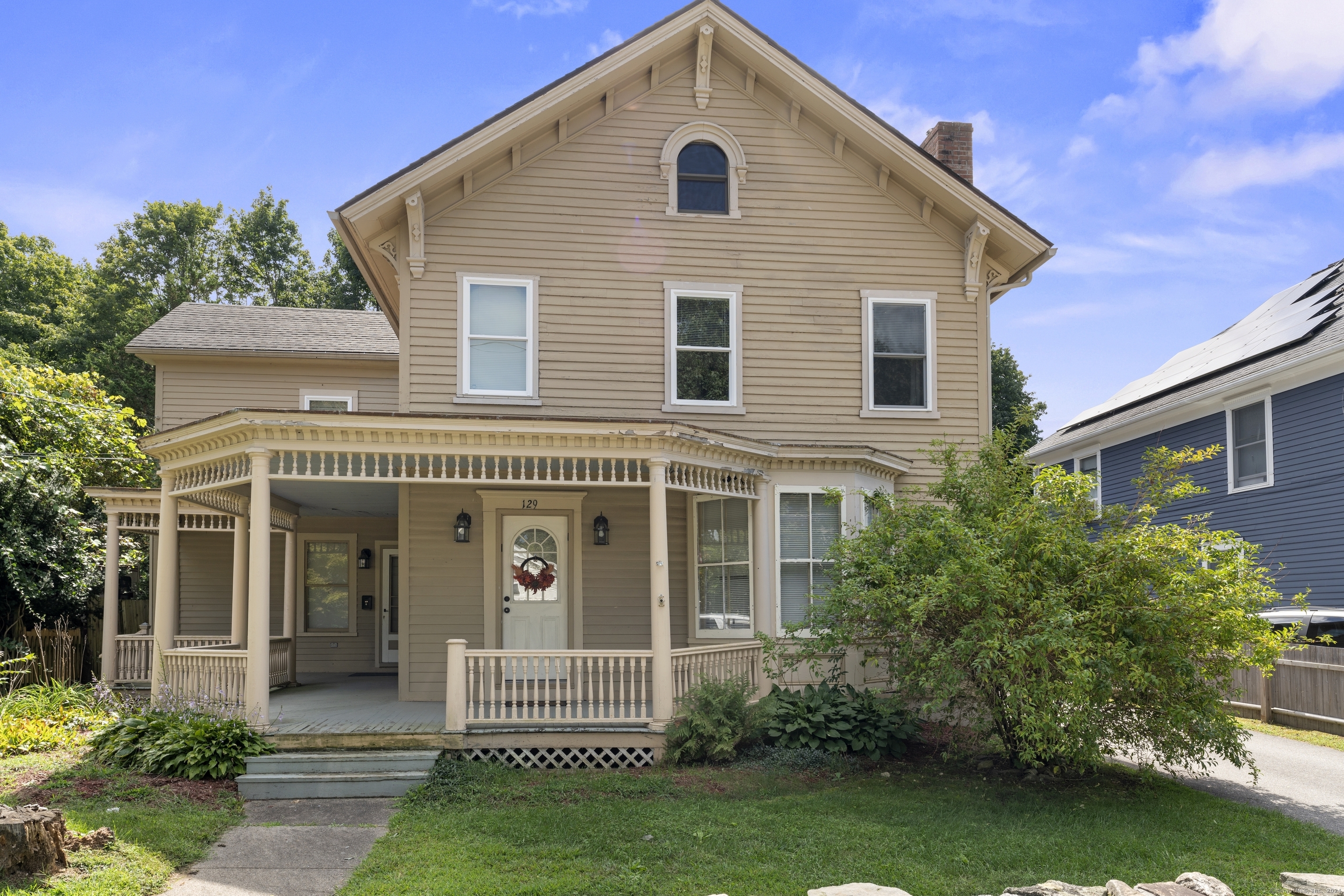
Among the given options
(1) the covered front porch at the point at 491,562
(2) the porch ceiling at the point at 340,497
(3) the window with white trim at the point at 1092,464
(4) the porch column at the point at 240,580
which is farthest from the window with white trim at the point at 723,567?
(3) the window with white trim at the point at 1092,464

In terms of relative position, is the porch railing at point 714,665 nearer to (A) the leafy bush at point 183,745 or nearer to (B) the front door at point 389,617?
(A) the leafy bush at point 183,745

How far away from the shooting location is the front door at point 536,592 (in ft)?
38.2

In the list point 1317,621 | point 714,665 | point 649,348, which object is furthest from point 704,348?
point 1317,621

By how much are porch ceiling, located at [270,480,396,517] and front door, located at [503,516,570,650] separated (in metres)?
1.67

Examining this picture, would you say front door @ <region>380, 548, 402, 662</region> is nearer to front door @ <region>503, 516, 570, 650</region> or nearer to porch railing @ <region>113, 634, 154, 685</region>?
porch railing @ <region>113, 634, 154, 685</region>

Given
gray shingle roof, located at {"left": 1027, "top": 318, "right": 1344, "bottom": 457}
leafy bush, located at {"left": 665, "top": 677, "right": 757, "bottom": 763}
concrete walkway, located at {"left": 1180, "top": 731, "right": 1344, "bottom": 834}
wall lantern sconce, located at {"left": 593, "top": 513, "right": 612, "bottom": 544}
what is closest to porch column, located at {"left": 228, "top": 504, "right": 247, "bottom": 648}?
wall lantern sconce, located at {"left": 593, "top": 513, "right": 612, "bottom": 544}

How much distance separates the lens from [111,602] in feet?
43.3

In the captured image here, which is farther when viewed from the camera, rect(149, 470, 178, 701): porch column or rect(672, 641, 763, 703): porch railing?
rect(149, 470, 178, 701): porch column

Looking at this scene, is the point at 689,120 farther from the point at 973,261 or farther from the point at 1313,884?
the point at 1313,884

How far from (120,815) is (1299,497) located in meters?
16.1

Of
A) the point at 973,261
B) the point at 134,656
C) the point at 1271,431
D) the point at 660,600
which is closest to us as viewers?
the point at 660,600

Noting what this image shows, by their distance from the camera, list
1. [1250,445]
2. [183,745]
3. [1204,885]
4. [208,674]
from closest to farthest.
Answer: [1204,885], [183,745], [208,674], [1250,445]

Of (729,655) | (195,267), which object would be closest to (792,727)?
(729,655)

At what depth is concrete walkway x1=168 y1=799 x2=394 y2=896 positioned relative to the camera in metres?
6.21
